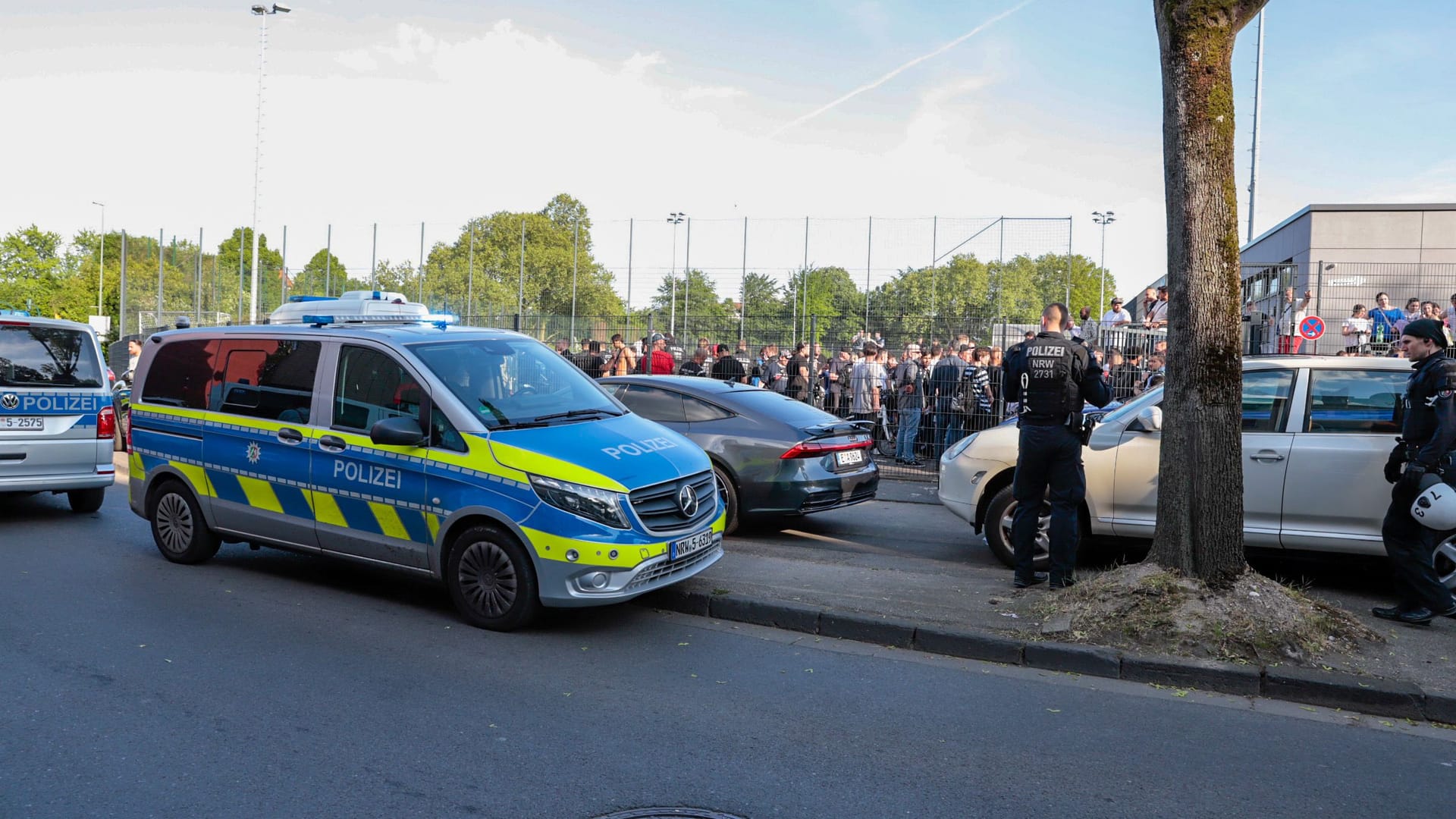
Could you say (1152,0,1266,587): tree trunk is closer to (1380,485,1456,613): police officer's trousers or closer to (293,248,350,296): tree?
(1380,485,1456,613): police officer's trousers

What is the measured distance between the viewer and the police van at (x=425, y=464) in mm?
6062

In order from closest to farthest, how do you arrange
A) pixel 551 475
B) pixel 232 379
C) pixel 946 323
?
pixel 551 475, pixel 232 379, pixel 946 323

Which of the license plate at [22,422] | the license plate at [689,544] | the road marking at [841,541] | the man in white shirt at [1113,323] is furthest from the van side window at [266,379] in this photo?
the man in white shirt at [1113,323]

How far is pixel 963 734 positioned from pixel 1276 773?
125cm

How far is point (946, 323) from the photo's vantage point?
15.2 m

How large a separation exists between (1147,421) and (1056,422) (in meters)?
1.13

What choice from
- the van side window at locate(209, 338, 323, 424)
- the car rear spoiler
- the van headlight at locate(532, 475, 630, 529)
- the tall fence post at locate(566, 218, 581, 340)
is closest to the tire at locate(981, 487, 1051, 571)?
the car rear spoiler

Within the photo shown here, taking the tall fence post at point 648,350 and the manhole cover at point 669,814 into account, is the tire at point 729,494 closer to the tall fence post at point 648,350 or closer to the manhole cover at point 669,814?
the manhole cover at point 669,814

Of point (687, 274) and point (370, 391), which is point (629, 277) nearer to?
point (687, 274)

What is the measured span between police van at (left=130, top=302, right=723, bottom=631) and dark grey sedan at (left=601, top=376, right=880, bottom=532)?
84.4 inches

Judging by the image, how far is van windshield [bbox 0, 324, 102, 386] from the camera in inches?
385

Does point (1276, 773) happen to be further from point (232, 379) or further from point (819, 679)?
point (232, 379)

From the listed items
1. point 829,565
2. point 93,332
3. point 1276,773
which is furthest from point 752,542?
point 93,332

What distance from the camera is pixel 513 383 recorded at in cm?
693
